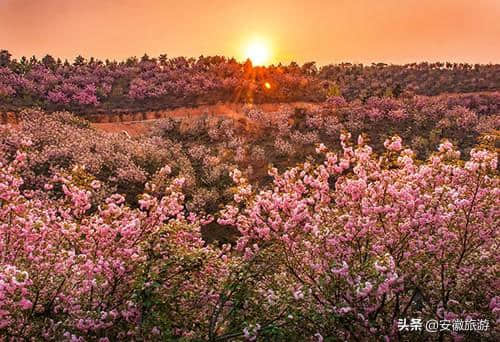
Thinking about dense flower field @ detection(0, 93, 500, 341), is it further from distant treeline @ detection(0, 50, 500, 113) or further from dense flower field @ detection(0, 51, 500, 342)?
distant treeline @ detection(0, 50, 500, 113)

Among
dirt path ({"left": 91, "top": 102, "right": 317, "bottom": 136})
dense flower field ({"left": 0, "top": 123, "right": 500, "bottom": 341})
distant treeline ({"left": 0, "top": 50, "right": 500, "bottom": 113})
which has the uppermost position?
distant treeline ({"left": 0, "top": 50, "right": 500, "bottom": 113})

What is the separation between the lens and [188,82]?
4069cm

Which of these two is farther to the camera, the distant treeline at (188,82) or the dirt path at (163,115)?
the distant treeline at (188,82)

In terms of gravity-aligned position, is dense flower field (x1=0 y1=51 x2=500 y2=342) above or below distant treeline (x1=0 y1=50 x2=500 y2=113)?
below

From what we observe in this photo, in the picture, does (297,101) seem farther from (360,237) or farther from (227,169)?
(360,237)

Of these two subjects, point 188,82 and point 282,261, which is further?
point 188,82

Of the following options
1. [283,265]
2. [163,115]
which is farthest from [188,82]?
[283,265]

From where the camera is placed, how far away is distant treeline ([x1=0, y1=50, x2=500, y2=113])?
36.8 meters

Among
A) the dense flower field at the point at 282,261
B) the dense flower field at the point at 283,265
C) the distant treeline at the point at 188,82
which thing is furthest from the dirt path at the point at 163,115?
the dense flower field at the point at 283,265

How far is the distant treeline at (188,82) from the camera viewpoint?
3681 cm

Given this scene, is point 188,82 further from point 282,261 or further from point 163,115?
point 282,261

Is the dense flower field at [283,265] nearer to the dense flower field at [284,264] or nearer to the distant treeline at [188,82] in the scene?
the dense flower field at [284,264]

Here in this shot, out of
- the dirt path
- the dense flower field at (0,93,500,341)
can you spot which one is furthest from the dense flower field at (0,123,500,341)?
the dirt path

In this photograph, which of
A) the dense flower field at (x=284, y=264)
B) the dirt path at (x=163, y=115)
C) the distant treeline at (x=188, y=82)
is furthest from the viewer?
the distant treeline at (x=188, y=82)
